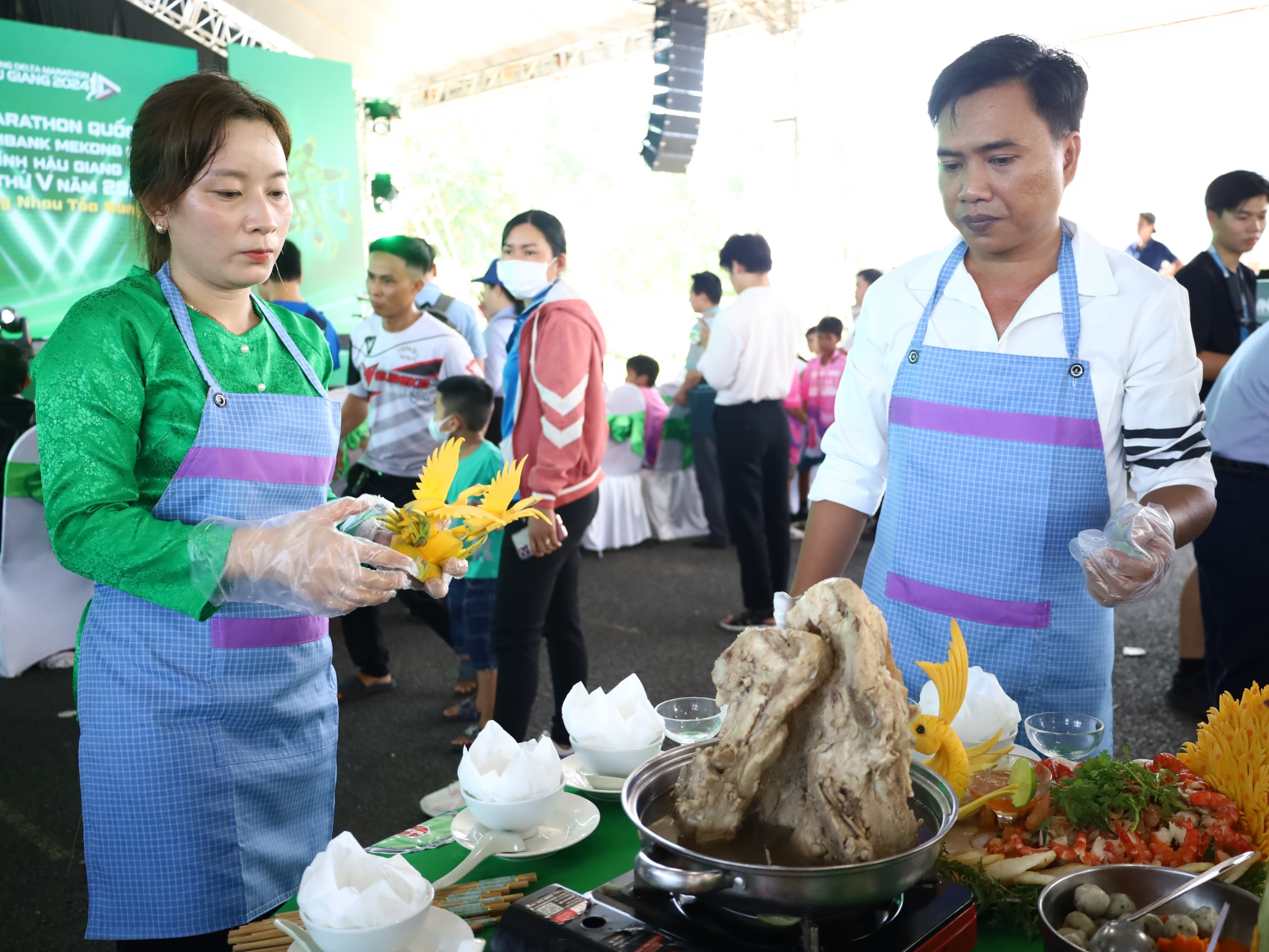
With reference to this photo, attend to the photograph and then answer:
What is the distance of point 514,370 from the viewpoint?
10.8ft

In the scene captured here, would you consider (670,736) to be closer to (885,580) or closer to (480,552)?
(885,580)

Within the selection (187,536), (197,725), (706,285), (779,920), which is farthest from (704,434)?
(779,920)

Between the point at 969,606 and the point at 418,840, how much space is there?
42.9 inches

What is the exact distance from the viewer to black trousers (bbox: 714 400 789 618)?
212 inches

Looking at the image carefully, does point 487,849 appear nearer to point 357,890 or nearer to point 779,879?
point 357,890

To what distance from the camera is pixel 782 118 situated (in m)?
9.88

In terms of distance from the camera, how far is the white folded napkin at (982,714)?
138 centimetres

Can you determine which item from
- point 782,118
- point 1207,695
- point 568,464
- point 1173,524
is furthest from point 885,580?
point 782,118

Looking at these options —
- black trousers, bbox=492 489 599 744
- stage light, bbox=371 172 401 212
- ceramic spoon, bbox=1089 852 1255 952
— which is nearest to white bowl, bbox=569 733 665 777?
ceramic spoon, bbox=1089 852 1255 952

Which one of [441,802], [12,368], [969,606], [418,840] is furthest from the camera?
[12,368]

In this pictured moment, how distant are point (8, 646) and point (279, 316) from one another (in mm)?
3509

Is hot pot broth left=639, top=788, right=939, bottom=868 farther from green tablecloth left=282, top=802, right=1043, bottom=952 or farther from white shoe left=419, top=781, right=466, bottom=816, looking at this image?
white shoe left=419, top=781, right=466, bottom=816

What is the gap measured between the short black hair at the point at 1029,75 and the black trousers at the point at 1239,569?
1.67 m

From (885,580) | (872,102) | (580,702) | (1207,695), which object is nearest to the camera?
(580,702)
